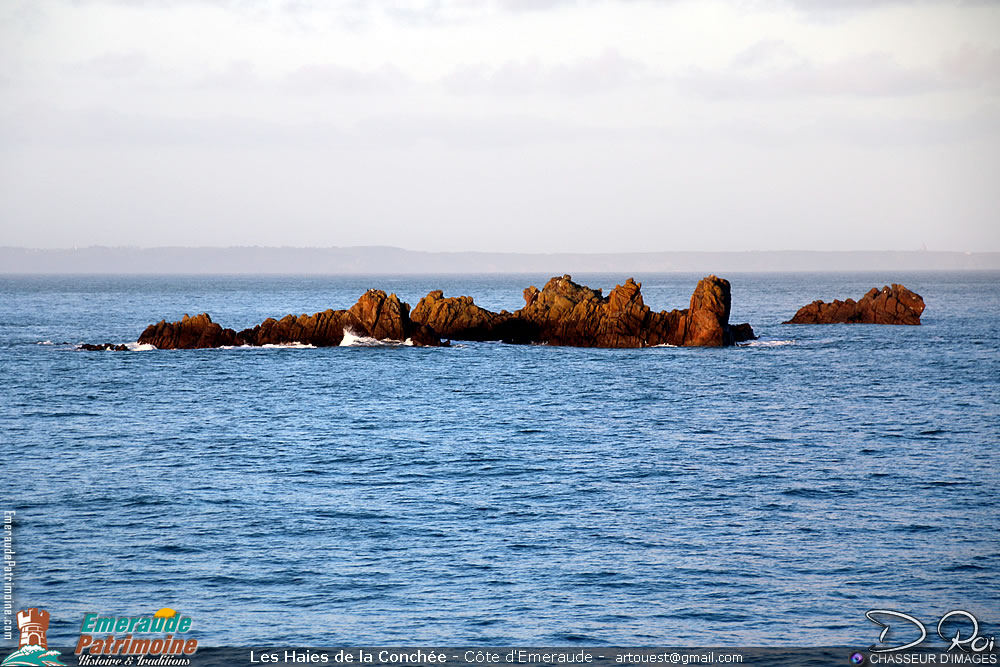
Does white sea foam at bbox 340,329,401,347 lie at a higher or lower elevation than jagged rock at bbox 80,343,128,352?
higher

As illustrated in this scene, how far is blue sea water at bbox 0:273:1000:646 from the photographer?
2262 cm

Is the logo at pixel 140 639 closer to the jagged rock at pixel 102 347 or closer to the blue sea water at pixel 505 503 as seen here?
the blue sea water at pixel 505 503

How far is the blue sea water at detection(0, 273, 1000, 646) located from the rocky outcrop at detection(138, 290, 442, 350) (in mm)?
14962

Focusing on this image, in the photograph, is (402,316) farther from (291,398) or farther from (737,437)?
(737,437)

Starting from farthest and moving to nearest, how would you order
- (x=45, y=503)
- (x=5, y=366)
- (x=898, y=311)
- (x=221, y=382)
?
(x=898, y=311), (x=5, y=366), (x=221, y=382), (x=45, y=503)

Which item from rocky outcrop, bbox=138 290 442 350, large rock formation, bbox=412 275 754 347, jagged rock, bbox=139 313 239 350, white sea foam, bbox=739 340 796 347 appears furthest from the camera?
white sea foam, bbox=739 340 796 347

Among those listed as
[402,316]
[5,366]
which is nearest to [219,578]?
[5,366]

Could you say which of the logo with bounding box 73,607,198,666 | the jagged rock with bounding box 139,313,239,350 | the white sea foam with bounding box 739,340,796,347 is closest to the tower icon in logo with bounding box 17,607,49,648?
the logo with bounding box 73,607,198,666

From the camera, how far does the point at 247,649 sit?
18906 mm

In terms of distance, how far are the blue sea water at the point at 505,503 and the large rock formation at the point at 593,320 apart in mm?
17366

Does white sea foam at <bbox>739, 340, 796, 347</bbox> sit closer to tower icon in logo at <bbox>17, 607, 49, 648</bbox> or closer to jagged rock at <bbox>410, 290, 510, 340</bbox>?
jagged rock at <bbox>410, 290, 510, 340</bbox>

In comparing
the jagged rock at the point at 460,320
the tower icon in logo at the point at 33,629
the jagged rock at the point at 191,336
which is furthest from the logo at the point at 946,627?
the jagged rock at the point at 460,320

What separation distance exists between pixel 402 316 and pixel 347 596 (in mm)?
62681

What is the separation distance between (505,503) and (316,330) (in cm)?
5604
